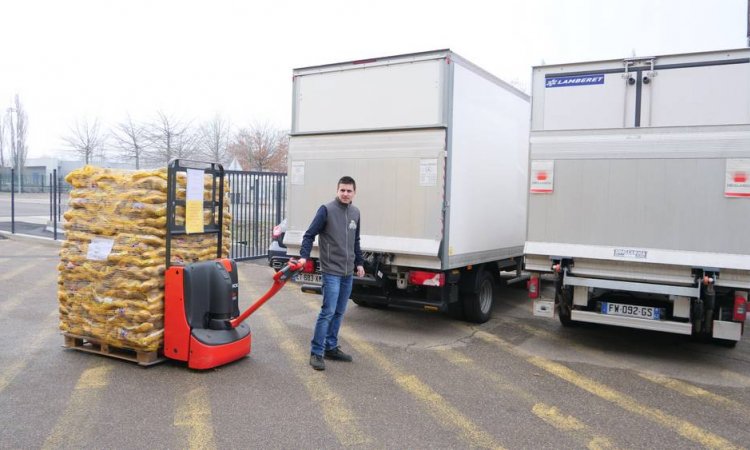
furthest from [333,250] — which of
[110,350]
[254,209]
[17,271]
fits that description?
[17,271]

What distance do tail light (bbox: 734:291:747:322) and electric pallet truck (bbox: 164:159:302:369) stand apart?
175 inches

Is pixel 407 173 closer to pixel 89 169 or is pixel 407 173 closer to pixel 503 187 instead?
pixel 503 187

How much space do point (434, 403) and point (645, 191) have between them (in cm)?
329

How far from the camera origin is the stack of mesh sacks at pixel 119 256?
5.54 m

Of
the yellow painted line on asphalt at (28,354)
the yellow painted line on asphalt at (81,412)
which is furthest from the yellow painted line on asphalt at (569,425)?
the yellow painted line on asphalt at (28,354)

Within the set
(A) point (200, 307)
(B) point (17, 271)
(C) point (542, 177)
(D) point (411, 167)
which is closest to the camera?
(A) point (200, 307)

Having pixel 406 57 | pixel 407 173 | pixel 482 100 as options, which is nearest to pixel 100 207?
pixel 407 173

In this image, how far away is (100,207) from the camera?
580 centimetres

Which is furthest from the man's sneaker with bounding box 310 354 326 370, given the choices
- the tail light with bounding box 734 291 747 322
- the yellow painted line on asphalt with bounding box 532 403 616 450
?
the tail light with bounding box 734 291 747 322

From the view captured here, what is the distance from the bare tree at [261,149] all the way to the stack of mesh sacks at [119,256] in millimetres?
25818

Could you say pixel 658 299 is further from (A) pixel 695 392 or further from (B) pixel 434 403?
(B) pixel 434 403

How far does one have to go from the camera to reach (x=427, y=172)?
6.91m

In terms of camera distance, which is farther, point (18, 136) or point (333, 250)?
point (18, 136)

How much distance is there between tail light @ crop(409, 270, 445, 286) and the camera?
22.9ft
